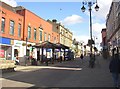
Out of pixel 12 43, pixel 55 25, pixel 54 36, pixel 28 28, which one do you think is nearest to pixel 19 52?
pixel 12 43

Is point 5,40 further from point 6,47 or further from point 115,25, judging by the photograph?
point 115,25

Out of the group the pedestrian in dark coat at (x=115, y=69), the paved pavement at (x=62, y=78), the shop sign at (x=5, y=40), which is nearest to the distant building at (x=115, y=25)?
the shop sign at (x=5, y=40)

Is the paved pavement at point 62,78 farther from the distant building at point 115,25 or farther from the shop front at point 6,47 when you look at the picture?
the distant building at point 115,25

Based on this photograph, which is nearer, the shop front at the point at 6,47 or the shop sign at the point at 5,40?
the shop sign at the point at 5,40

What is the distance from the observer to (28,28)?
2020 inches

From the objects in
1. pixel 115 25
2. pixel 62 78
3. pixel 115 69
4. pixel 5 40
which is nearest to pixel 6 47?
pixel 5 40

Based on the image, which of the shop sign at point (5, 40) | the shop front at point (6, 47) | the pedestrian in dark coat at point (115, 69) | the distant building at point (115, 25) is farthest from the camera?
the distant building at point (115, 25)

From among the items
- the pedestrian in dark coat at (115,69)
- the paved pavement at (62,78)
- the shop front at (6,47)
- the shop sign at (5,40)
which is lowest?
the paved pavement at (62,78)

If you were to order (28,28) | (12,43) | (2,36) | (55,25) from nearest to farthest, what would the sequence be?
1. (2,36)
2. (12,43)
3. (28,28)
4. (55,25)

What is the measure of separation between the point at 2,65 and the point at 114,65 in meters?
12.2

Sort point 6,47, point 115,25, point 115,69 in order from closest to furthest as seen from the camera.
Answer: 1. point 115,69
2. point 6,47
3. point 115,25

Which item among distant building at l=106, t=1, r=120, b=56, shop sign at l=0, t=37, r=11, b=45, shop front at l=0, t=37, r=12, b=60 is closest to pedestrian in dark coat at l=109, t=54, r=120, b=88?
distant building at l=106, t=1, r=120, b=56

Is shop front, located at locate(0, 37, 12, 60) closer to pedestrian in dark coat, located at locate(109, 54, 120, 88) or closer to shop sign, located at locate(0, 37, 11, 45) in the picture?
shop sign, located at locate(0, 37, 11, 45)

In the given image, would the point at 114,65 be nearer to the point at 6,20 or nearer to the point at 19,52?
the point at 6,20
